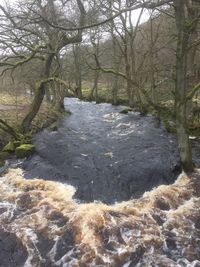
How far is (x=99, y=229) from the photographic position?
330 inches

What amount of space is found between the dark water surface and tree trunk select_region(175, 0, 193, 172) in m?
0.71

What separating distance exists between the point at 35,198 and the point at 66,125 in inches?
401

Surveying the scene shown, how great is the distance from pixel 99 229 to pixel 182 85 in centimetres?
551

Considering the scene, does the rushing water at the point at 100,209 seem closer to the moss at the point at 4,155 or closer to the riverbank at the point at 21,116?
the moss at the point at 4,155

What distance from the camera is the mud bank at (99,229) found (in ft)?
24.5

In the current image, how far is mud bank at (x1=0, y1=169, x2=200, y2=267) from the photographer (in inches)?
294

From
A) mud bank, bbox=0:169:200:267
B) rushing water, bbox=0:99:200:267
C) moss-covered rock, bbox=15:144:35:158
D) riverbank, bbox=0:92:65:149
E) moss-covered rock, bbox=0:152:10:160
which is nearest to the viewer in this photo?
mud bank, bbox=0:169:200:267

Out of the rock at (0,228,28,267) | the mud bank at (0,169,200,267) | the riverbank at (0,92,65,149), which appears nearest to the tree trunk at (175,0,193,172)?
the mud bank at (0,169,200,267)

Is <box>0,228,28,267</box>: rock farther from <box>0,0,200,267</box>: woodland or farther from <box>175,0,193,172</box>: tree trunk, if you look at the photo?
<box>175,0,193,172</box>: tree trunk

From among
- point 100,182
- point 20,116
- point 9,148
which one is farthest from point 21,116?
point 100,182

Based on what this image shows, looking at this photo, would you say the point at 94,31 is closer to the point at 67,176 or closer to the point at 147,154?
the point at 147,154

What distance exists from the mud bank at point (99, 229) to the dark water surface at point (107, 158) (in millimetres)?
745

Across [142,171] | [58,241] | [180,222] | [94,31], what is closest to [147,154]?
[142,171]

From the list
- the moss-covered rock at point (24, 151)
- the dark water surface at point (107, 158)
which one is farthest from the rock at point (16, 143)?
the dark water surface at point (107, 158)
